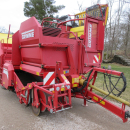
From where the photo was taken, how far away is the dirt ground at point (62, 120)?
9.29 ft

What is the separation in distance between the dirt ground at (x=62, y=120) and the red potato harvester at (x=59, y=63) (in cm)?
29

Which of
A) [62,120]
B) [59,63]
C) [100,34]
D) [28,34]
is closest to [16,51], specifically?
[28,34]

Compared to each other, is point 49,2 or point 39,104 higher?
point 49,2

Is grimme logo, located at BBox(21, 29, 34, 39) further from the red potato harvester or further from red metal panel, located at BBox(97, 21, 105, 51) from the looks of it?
red metal panel, located at BBox(97, 21, 105, 51)

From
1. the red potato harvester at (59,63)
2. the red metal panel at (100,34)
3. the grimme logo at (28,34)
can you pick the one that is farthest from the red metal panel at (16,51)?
the red metal panel at (100,34)

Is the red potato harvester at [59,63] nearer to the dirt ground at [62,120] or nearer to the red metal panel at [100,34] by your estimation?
the red metal panel at [100,34]

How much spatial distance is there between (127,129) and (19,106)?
303 centimetres

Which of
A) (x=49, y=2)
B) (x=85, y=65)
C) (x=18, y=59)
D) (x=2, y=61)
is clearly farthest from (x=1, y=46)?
(x=49, y=2)

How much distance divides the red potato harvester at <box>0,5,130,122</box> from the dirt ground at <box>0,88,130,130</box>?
290mm

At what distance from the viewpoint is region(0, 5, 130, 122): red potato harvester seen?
2.85 metres

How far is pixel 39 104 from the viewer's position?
117 inches

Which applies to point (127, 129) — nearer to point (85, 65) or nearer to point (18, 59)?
point (85, 65)

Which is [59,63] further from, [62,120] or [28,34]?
[62,120]

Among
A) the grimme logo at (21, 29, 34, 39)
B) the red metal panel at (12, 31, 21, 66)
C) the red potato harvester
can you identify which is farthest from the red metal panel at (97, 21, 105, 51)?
the red metal panel at (12, 31, 21, 66)
